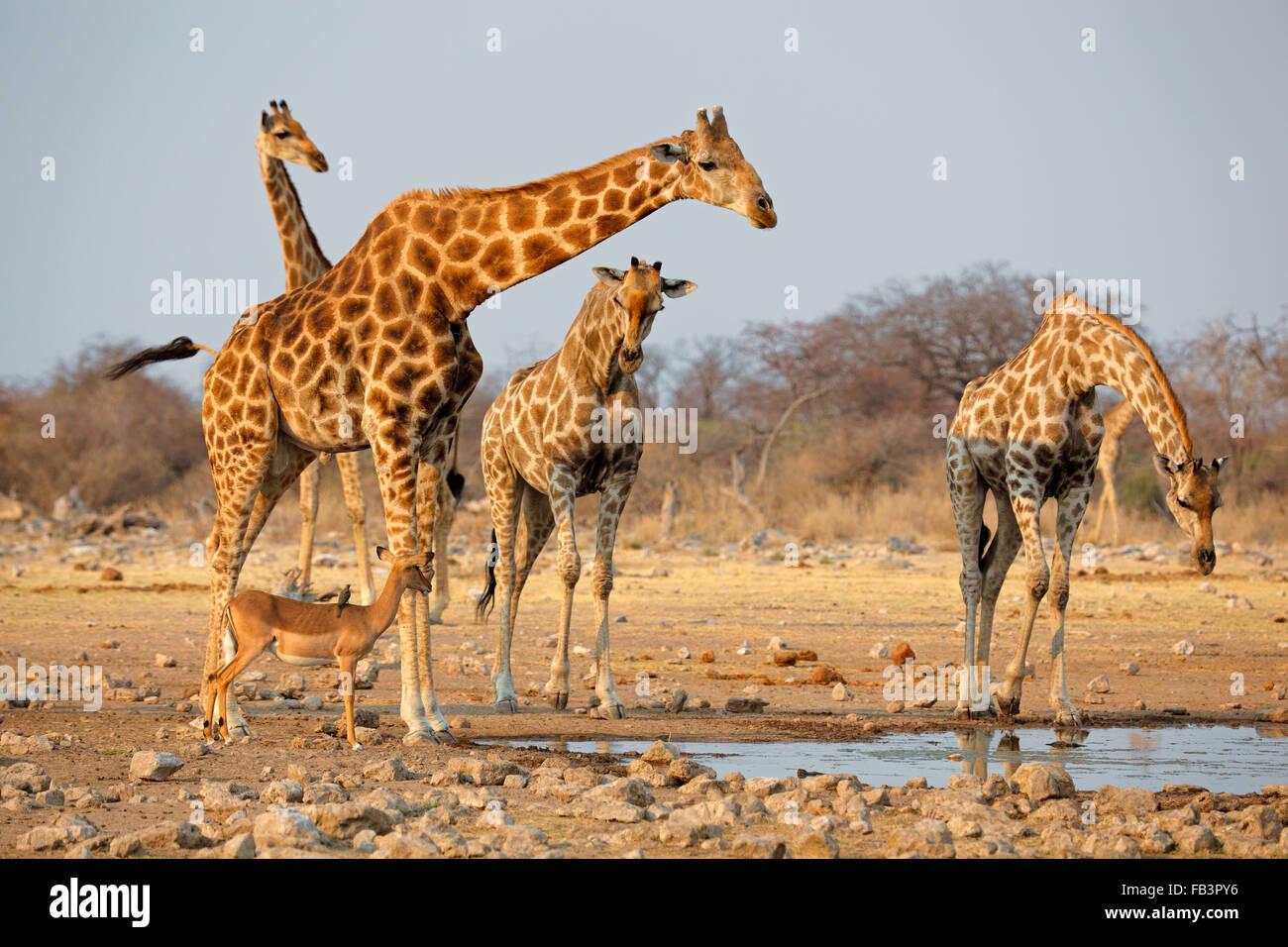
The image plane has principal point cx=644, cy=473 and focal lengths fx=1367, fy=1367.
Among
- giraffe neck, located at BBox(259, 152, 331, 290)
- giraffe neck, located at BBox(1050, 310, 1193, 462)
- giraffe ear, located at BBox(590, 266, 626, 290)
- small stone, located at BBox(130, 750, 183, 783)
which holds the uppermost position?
giraffe neck, located at BBox(259, 152, 331, 290)

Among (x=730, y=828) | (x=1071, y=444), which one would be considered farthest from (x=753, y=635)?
(x=730, y=828)

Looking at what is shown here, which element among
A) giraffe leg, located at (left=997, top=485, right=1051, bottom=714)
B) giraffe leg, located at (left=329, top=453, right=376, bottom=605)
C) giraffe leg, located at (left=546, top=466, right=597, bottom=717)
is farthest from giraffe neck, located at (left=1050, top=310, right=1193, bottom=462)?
giraffe leg, located at (left=329, top=453, right=376, bottom=605)

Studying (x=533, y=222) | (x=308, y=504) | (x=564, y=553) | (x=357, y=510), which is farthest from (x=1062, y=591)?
(x=308, y=504)

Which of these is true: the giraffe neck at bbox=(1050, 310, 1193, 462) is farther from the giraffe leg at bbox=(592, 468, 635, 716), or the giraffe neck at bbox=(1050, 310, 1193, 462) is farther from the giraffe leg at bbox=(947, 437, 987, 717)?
the giraffe leg at bbox=(592, 468, 635, 716)

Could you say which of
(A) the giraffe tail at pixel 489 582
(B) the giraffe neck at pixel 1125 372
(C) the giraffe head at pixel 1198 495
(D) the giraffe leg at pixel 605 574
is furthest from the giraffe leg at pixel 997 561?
(A) the giraffe tail at pixel 489 582

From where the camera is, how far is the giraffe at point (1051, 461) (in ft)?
27.8

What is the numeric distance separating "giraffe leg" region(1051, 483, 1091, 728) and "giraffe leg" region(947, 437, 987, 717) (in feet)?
1.80

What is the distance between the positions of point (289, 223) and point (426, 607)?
6241 mm

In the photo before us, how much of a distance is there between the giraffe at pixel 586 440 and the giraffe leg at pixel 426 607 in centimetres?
136

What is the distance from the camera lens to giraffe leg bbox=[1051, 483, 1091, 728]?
8.48m

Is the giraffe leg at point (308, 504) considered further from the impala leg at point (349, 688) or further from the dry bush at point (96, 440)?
the dry bush at point (96, 440)

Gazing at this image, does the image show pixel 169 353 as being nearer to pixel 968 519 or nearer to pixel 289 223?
pixel 289 223

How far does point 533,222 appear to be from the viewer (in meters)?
7.75

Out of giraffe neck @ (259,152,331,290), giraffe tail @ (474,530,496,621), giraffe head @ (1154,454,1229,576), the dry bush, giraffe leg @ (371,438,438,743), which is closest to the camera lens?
giraffe leg @ (371,438,438,743)
